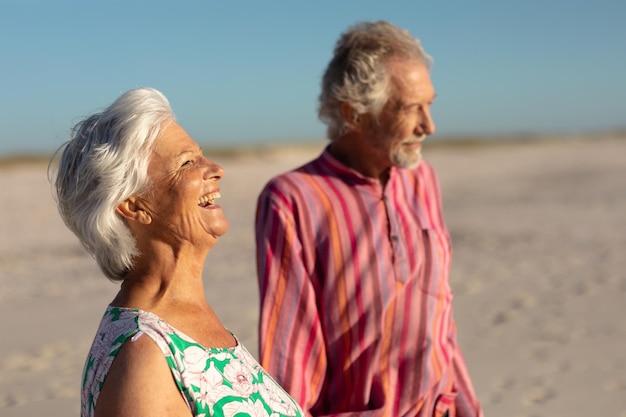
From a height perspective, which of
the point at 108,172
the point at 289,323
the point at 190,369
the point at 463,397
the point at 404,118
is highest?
the point at 108,172

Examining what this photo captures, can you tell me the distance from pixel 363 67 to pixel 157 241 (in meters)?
1.41

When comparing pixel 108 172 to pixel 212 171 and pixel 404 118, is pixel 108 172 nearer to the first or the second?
pixel 212 171

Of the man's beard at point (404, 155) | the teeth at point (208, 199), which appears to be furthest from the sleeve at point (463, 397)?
the teeth at point (208, 199)

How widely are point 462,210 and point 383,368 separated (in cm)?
1639

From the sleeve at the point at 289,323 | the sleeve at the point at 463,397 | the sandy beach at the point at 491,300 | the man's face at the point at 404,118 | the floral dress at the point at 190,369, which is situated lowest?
the sandy beach at the point at 491,300

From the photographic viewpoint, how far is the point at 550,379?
6.37 meters

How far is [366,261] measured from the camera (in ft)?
9.54

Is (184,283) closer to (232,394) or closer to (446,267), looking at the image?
(232,394)

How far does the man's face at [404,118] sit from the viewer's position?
303cm

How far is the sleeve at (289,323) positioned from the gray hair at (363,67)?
0.60m

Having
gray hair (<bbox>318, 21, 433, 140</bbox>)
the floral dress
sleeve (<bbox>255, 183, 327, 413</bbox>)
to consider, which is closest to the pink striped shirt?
sleeve (<bbox>255, 183, 327, 413</bbox>)

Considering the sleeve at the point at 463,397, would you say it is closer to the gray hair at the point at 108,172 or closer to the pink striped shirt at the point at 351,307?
the pink striped shirt at the point at 351,307

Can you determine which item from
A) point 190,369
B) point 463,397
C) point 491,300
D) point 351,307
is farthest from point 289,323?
point 491,300

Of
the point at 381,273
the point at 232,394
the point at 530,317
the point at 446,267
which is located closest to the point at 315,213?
the point at 381,273
